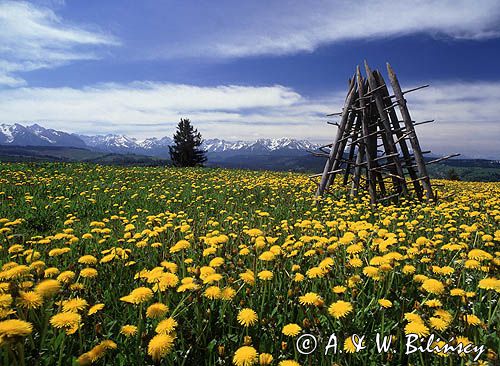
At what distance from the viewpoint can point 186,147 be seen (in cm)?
5356

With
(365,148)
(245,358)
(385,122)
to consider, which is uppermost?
(385,122)

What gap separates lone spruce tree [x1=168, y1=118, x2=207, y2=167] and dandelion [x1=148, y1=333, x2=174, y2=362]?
52093 mm

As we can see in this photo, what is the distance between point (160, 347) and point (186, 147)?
53.4 m

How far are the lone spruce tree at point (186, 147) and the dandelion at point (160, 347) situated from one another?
171 feet

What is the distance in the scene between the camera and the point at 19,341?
57.7 inches

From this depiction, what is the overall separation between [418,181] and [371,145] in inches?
63.0

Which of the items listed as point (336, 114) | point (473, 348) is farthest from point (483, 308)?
point (336, 114)

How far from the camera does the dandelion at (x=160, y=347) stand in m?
1.67

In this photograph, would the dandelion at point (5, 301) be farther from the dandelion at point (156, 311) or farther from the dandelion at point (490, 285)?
the dandelion at point (490, 285)

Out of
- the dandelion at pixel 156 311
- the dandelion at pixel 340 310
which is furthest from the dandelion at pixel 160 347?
the dandelion at pixel 340 310

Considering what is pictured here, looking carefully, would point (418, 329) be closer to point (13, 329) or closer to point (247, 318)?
point (247, 318)

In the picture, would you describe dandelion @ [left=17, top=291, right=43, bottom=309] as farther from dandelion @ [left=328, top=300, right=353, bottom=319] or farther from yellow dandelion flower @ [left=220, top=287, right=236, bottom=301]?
dandelion @ [left=328, top=300, right=353, bottom=319]

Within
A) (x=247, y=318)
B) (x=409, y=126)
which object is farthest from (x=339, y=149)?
(x=247, y=318)

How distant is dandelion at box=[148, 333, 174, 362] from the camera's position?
167cm
